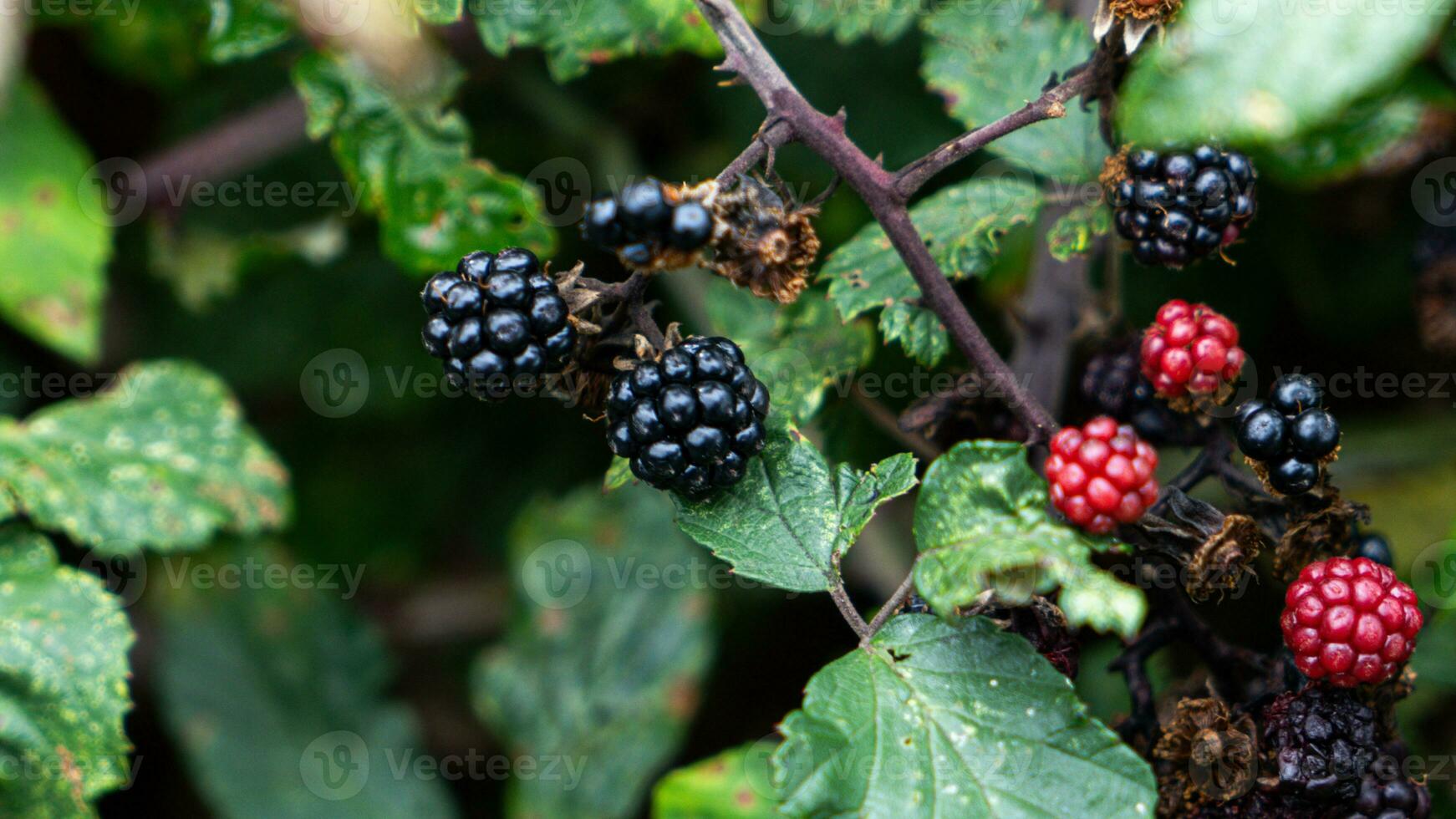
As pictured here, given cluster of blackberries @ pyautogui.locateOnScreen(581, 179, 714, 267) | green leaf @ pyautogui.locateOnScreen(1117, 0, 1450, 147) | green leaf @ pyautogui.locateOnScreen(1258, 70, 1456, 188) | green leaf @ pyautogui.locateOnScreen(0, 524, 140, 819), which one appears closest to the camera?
green leaf @ pyautogui.locateOnScreen(1117, 0, 1450, 147)

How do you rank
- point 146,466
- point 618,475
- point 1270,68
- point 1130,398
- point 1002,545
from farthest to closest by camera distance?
point 146,466, point 1130,398, point 618,475, point 1002,545, point 1270,68

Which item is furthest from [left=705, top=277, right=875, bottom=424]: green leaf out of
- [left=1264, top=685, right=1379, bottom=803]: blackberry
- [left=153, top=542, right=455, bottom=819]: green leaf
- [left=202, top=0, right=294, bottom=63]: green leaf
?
[left=153, top=542, right=455, bottom=819]: green leaf

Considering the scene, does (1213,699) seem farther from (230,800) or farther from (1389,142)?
(230,800)

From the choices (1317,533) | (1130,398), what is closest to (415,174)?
(1130,398)

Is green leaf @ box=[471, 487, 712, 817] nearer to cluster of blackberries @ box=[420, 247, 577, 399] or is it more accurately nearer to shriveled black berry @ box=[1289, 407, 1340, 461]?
cluster of blackberries @ box=[420, 247, 577, 399]

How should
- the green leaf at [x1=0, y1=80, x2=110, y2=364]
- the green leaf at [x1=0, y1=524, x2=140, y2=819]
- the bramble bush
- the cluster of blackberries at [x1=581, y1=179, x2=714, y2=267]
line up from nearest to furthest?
the cluster of blackberries at [x1=581, y1=179, x2=714, y2=267], the bramble bush, the green leaf at [x1=0, y1=524, x2=140, y2=819], the green leaf at [x1=0, y1=80, x2=110, y2=364]

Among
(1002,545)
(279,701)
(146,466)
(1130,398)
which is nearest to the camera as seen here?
(1002,545)

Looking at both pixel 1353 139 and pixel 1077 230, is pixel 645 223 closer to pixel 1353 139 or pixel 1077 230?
pixel 1077 230

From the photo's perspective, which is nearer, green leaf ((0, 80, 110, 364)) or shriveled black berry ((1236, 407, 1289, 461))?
shriveled black berry ((1236, 407, 1289, 461))
